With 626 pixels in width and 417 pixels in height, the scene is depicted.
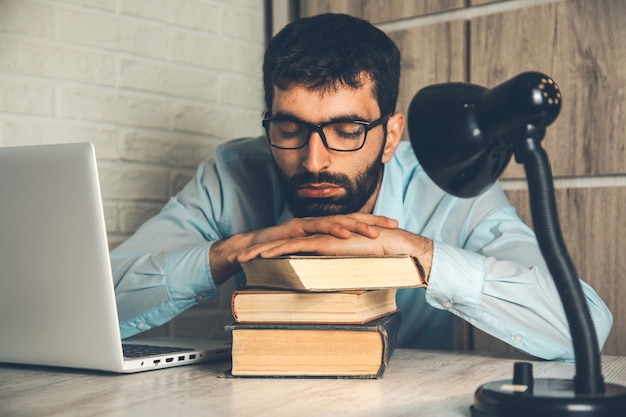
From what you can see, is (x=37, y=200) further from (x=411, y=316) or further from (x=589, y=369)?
(x=411, y=316)

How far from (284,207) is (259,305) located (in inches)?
33.8

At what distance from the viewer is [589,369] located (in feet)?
2.67

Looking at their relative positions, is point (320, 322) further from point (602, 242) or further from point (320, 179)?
point (602, 242)

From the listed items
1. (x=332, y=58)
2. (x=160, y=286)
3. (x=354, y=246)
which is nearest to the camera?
(x=354, y=246)

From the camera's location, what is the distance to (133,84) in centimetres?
204

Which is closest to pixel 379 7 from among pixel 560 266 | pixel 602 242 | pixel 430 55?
pixel 430 55

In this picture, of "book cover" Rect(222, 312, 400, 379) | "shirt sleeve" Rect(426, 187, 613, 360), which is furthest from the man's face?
"book cover" Rect(222, 312, 400, 379)

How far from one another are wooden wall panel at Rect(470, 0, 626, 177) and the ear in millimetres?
339

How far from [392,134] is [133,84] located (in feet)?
2.31

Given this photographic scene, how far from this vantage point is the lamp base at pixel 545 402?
0.77 meters

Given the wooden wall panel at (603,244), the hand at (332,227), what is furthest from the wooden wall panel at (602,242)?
the hand at (332,227)

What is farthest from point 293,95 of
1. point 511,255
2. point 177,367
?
point 177,367

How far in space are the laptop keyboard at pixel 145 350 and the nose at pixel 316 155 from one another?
498 mm

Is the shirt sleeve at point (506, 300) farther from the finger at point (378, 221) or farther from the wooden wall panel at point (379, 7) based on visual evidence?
the wooden wall panel at point (379, 7)
